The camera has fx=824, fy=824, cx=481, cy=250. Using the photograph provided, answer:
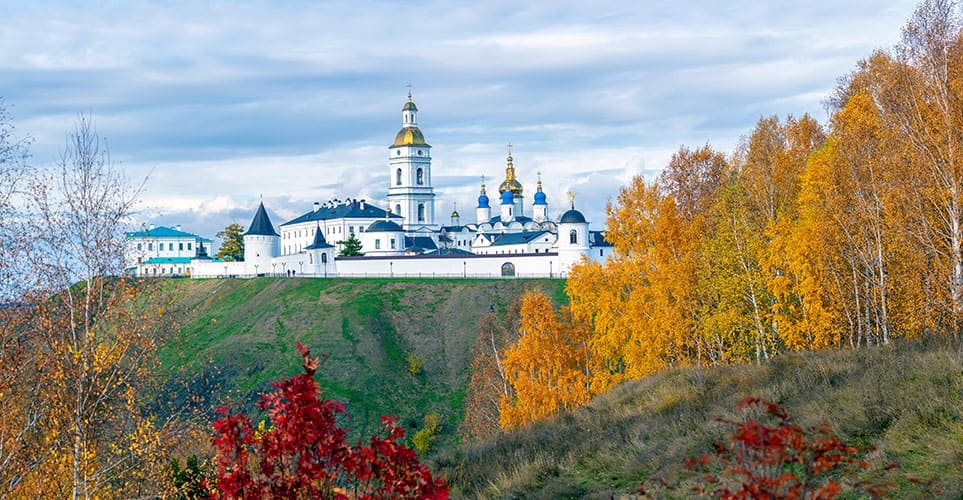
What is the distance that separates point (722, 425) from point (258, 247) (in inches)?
3174

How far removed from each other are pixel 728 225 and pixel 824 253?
4101 mm

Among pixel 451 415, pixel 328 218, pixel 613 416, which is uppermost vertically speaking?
pixel 328 218

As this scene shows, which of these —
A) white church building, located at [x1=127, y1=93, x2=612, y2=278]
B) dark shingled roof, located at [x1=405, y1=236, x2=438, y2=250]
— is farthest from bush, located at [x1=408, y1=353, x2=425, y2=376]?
dark shingled roof, located at [x1=405, y1=236, x2=438, y2=250]

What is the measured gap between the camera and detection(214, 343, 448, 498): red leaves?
5461mm

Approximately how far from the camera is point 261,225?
87.8 m

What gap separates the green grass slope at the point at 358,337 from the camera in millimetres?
46188

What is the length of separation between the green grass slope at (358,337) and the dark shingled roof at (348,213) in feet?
87.9

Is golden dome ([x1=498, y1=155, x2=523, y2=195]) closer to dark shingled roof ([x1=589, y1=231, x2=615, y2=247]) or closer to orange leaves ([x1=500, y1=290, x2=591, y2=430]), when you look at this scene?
dark shingled roof ([x1=589, y1=231, x2=615, y2=247])

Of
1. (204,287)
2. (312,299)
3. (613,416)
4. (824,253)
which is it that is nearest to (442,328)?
(312,299)

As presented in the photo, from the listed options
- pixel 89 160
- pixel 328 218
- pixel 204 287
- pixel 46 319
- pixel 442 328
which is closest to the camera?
pixel 46 319

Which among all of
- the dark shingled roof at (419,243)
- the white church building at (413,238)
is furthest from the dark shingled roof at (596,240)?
the dark shingled roof at (419,243)

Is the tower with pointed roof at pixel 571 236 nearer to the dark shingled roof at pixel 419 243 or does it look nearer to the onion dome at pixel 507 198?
the dark shingled roof at pixel 419 243

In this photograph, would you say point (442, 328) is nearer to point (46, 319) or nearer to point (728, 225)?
point (728, 225)

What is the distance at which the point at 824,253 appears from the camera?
2131 centimetres
